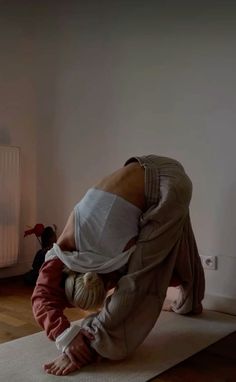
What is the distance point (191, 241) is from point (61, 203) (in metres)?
1.35

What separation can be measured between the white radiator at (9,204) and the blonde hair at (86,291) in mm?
1413

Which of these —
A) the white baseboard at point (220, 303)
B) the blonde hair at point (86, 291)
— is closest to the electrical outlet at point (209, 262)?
the white baseboard at point (220, 303)

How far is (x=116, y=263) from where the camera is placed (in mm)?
2090

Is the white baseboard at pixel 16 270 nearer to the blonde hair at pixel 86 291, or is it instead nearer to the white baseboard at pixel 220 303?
the white baseboard at pixel 220 303

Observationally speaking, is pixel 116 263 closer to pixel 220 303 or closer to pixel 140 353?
pixel 140 353

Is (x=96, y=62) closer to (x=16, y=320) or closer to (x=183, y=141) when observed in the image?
(x=183, y=141)

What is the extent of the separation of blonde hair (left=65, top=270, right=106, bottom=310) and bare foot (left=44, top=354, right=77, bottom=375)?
206 mm

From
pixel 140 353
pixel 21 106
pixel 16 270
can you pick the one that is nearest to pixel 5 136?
pixel 21 106

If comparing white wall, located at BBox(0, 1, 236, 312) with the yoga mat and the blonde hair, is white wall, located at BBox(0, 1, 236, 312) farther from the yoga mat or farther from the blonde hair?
the blonde hair

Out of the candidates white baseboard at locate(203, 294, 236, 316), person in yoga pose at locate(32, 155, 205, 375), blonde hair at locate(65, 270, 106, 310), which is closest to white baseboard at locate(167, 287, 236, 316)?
white baseboard at locate(203, 294, 236, 316)

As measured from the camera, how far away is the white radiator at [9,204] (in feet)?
10.8

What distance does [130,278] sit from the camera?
2035 millimetres

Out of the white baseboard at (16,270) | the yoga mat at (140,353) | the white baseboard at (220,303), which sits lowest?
the white baseboard at (16,270)

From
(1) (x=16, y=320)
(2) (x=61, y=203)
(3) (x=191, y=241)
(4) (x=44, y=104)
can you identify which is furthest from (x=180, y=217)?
(4) (x=44, y=104)
